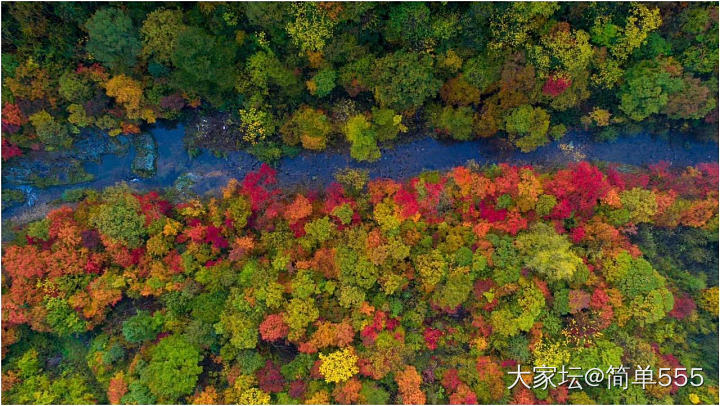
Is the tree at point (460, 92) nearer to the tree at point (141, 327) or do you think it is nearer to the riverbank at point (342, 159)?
the riverbank at point (342, 159)

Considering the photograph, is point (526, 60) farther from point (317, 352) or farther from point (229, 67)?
point (317, 352)

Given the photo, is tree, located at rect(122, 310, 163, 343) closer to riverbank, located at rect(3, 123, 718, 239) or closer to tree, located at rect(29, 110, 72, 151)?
riverbank, located at rect(3, 123, 718, 239)

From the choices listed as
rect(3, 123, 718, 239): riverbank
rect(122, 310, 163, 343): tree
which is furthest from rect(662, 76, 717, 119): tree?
rect(122, 310, 163, 343): tree

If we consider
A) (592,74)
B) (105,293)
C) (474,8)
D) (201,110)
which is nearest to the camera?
(474,8)

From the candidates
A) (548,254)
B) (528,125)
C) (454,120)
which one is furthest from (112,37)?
(548,254)

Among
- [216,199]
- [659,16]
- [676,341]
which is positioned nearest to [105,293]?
[216,199]

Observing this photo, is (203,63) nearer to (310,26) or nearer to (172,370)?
(310,26)

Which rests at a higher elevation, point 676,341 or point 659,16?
point 659,16
